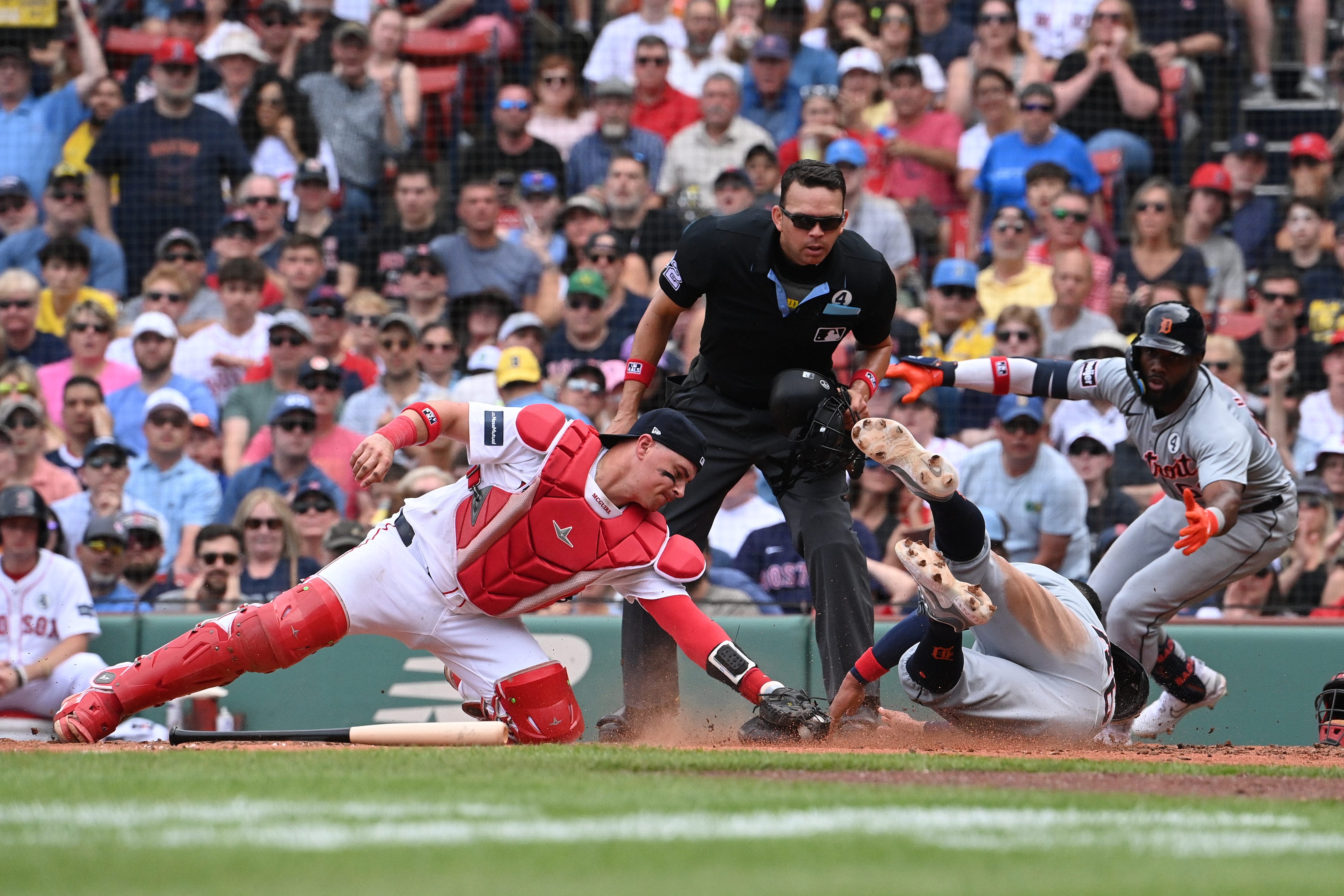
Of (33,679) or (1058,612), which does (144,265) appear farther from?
(1058,612)

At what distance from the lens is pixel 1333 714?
7.04m

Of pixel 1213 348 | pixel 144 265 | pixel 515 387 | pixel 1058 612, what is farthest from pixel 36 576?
pixel 1213 348

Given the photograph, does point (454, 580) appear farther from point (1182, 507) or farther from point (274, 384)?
point (274, 384)

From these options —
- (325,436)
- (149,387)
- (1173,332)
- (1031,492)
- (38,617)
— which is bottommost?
(38,617)

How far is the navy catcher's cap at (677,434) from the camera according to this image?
18.9ft

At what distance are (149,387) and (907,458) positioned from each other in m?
6.50

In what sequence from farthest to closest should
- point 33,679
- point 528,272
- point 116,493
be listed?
point 528,272, point 116,493, point 33,679

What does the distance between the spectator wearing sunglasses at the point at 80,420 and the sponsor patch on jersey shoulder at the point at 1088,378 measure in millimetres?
6326

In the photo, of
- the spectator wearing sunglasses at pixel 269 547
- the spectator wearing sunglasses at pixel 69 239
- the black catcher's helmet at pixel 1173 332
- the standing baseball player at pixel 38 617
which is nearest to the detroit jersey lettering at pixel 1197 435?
the black catcher's helmet at pixel 1173 332

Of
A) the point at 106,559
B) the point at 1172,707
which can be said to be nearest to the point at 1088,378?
the point at 1172,707

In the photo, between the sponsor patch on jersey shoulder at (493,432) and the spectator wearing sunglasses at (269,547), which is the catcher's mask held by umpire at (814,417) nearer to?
the sponsor patch on jersey shoulder at (493,432)

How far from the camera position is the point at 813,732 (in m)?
5.82

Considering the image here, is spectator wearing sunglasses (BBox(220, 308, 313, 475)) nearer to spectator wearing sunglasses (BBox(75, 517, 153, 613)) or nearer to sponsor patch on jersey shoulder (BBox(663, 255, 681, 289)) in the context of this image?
spectator wearing sunglasses (BBox(75, 517, 153, 613))

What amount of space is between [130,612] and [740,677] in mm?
4570
